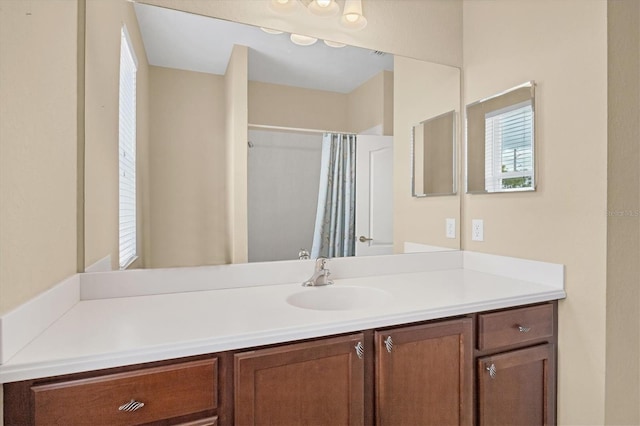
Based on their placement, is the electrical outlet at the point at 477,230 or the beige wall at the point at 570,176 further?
the electrical outlet at the point at 477,230

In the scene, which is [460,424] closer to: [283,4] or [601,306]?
[601,306]

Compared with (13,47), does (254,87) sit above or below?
above

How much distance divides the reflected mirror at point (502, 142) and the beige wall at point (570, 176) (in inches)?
1.7

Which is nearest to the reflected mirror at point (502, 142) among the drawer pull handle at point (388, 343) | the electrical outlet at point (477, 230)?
the electrical outlet at point (477, 230)

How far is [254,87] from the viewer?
1547 mm

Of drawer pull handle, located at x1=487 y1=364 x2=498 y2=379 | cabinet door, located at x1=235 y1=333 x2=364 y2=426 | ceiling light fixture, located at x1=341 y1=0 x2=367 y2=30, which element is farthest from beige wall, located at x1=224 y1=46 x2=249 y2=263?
drawer pull handle, located at x1=487 y1=364 x2=498 y2=379

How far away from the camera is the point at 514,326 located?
1331 millimetres

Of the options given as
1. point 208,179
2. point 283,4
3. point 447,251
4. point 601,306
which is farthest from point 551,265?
point 283,4

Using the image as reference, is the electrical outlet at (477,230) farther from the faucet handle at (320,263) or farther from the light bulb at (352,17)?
the light bulb at (352,17)

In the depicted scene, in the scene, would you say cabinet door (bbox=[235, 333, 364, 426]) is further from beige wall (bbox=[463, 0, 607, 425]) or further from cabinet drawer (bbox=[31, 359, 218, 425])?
beige wall (bbox=[463, 0, 607, 425])

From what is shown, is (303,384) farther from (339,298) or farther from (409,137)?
(409,137)

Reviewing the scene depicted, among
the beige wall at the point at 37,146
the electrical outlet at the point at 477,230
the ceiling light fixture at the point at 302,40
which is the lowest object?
the electrical outlet at the point at 477,230

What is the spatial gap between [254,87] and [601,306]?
5.44 feet

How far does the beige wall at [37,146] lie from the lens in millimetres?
771
